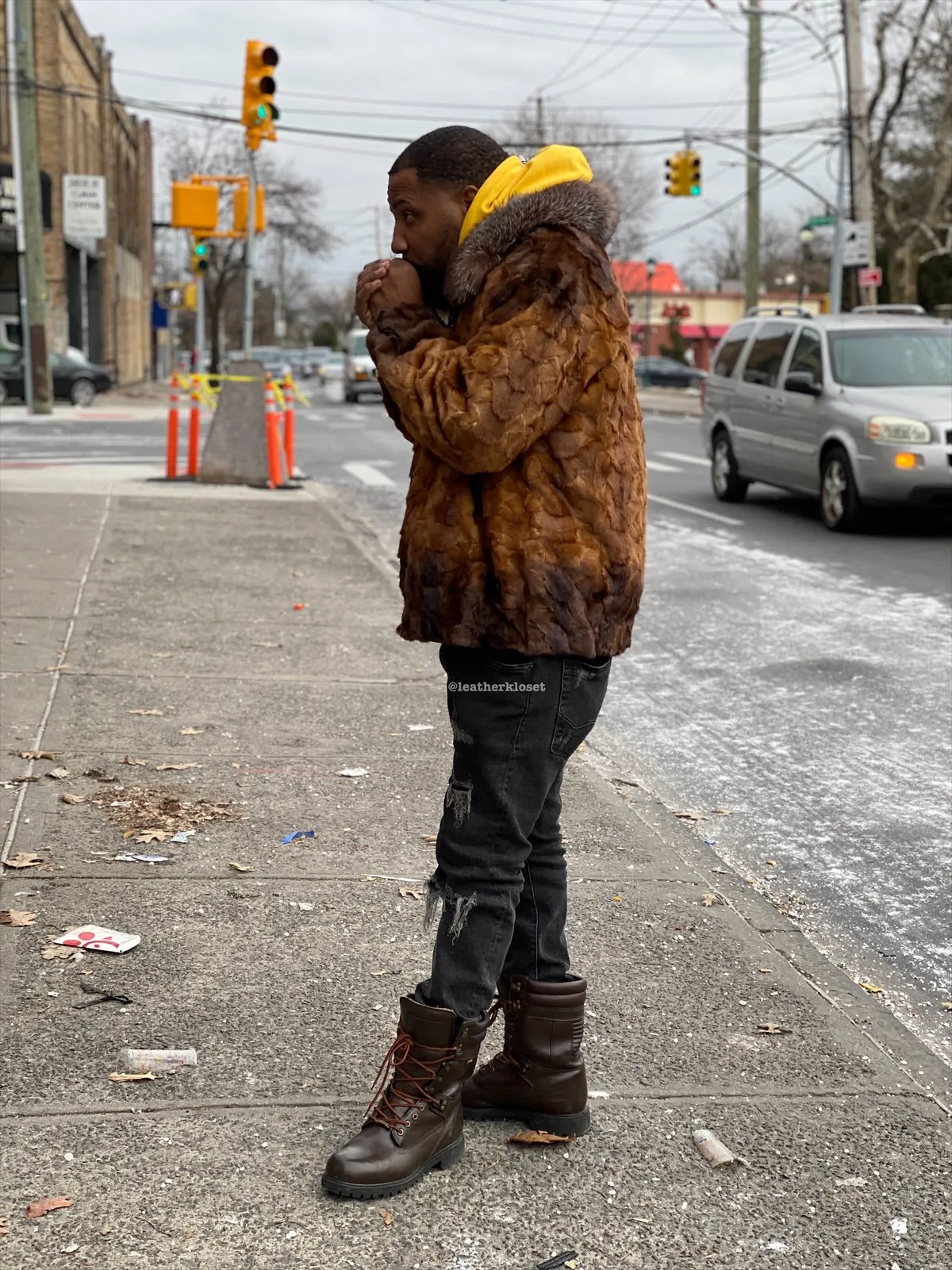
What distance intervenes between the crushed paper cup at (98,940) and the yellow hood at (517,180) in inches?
79.6

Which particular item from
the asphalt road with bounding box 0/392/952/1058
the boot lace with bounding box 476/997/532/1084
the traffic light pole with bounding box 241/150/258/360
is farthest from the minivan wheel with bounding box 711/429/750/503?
the boot lace with bounding box 476/997/532/1084

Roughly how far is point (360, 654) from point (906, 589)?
424 cm

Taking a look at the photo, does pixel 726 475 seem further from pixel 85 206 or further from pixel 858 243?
pixel 85 206

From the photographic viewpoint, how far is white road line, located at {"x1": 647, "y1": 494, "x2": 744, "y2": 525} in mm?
14031

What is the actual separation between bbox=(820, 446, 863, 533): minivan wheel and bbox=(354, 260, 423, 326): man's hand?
1061 cm

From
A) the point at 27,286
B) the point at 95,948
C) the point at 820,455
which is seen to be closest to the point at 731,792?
the point at 95,948

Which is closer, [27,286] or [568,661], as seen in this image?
[568,661]

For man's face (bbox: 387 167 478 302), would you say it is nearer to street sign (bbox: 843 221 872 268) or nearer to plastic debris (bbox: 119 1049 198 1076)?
plastic debris (bbox: 119 1049 198 1076)

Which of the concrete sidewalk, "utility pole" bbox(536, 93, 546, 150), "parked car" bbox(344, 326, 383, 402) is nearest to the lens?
the concrete sidewalk

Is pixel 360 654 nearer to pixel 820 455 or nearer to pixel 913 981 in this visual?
pixel 913 981

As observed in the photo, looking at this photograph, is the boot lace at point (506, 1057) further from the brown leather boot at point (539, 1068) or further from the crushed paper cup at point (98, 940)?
the crushed paper cup at point (98, 940)

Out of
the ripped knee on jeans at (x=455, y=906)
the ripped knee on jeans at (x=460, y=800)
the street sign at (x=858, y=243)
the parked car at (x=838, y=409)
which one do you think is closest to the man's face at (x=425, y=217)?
the ripped knee on jeans at (x=460, y=800)

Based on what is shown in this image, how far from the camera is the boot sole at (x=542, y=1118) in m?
3.04

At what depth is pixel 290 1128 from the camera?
9.87 feet
